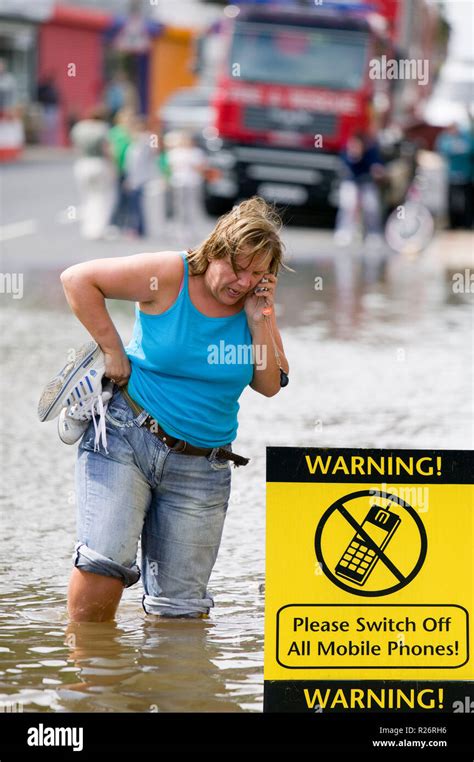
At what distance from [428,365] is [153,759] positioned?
8715 mm

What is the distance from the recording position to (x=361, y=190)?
2359 cm

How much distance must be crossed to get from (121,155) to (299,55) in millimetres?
3442

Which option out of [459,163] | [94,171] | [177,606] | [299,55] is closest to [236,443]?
[177,606]

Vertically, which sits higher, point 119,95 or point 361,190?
point 119,95

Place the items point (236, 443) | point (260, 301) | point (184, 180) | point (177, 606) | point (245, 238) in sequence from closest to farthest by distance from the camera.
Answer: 1. point (245, 238)
2. point (260, 301)
3. point (177, 606)
4. point (236, 443)
5. point (184, 180)

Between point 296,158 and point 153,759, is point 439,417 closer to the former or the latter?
point 153,759

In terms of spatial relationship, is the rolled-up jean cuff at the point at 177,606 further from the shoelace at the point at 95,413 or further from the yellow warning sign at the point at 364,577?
the yellow warning sign at the point at 364,577

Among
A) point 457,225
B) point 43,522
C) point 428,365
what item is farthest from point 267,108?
point 43,522

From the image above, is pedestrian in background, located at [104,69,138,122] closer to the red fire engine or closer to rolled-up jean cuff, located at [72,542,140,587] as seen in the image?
the red fire engine

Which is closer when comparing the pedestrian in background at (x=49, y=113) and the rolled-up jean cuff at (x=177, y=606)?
→ the rolled-up jean cuff at (x=177, y=606)

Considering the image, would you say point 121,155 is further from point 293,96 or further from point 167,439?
point 167,439

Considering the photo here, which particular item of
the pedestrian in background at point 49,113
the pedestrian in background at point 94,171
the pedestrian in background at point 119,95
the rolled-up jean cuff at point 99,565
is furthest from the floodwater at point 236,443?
the pedestrian in background at point 49,113

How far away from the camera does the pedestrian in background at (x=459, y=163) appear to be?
26.3 meters

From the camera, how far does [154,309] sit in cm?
537
